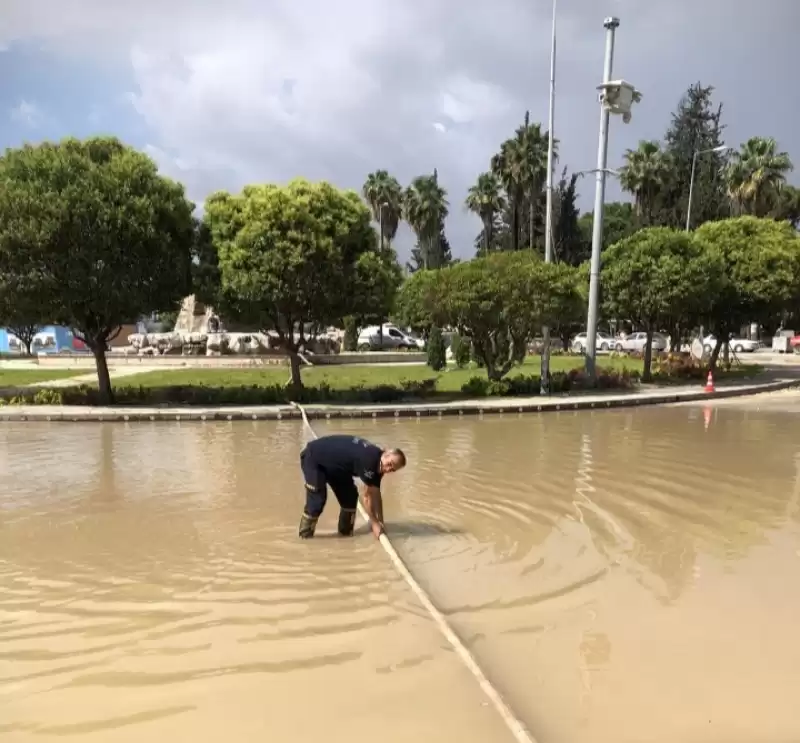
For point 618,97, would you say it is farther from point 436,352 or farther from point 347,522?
point 347,522

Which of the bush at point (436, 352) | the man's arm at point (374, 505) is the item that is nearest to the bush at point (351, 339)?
the bush at point (436, 352)

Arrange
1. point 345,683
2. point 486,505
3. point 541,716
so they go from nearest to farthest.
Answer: point 541,716 < point 345,683 < point 486,505

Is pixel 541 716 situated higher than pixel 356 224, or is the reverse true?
pixel 356 224

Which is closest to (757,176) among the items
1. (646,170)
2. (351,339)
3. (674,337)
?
(646,170)

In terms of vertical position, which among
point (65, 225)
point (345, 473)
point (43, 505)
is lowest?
point (43, 505)

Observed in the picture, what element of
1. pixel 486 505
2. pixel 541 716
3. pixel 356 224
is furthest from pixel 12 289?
pixel 541 716

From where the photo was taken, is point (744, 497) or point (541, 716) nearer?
point (541, 716)

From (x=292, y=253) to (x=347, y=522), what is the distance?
38.2 ft

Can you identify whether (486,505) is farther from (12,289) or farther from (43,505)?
(12,289)

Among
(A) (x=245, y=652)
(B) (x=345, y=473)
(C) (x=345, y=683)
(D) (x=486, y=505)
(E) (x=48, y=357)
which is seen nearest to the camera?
(C) (x=345, y=683)

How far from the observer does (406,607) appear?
5.65 meters

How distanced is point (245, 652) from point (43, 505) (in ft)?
16.9

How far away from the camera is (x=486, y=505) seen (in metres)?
8.94

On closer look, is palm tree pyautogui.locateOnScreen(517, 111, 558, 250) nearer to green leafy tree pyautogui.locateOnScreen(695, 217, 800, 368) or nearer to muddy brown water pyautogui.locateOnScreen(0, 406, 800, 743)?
green leafy tree pyautogui.locateOnScreen(695, 217, 800, 368)
